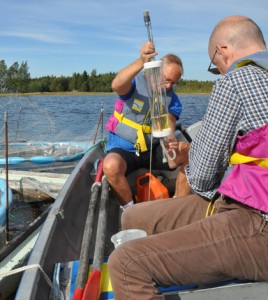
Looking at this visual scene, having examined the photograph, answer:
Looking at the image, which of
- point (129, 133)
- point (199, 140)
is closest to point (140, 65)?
point (129, 133)

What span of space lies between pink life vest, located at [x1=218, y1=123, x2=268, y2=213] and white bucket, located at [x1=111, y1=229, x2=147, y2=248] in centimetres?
64

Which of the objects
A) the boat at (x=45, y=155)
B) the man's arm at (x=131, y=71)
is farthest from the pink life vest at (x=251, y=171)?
the boat at (x=45, y=155)

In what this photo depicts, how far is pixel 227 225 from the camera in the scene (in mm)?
1774

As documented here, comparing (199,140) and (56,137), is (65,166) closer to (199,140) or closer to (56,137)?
(56,137)

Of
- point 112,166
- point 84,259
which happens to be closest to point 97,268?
point 84,259

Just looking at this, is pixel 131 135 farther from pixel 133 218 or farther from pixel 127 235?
pixel 127 235

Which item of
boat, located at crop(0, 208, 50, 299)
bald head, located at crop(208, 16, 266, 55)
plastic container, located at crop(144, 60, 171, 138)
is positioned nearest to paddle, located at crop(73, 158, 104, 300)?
plastic container, located at crop(144, 60, 171, 138)

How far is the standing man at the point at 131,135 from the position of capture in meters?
3.53

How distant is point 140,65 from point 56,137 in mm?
10960

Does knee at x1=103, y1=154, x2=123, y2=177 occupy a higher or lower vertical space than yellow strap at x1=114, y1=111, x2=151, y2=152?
lower

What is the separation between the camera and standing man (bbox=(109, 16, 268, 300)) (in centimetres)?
169

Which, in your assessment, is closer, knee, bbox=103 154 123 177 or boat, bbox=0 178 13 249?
knee, bbox=103 154 123 177

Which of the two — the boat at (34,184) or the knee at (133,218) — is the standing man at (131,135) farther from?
the boat at (34,184)

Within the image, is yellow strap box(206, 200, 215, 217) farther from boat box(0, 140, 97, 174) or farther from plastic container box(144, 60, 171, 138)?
boat box(0, 140, 97, 174)
